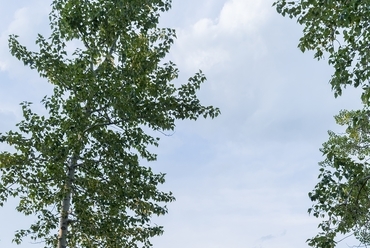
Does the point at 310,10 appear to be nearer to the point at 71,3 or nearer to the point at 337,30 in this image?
the point at 337,30

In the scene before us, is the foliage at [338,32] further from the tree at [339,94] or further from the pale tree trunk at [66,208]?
the pale tree trunk at [66,208]

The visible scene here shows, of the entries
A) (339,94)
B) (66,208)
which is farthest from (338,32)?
(66,208)

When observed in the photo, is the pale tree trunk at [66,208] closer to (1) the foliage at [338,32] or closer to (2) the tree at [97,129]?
(2) the tree at [97,129]

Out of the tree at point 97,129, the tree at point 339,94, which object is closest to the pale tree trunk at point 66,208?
the tree at point 97,129

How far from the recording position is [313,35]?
1269 centimetres

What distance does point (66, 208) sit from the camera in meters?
14.4

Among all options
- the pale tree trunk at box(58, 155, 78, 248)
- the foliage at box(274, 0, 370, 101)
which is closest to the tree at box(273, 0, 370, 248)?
the foliage at box(274, 0, 370, 101)

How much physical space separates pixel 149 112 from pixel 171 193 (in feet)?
8.63

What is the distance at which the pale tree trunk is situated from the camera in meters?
14.2

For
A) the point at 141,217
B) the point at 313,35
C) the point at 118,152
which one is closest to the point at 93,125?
the point at 118,152

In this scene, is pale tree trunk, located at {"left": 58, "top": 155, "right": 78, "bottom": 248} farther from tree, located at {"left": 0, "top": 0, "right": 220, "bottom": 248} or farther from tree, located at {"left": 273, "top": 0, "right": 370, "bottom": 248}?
tree, located at {"left": 273, "top": 0, "right": 370, "bottom": 248}

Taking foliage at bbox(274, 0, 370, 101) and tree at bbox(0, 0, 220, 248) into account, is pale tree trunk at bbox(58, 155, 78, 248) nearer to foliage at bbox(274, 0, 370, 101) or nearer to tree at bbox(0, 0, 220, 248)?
tree at bbox(0, 0, 220, 248)

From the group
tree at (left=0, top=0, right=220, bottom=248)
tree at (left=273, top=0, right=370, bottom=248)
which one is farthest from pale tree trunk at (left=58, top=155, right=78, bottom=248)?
tree at (left=273, top=0, right=370, bottom=248)

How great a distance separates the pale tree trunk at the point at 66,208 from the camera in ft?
46.8
